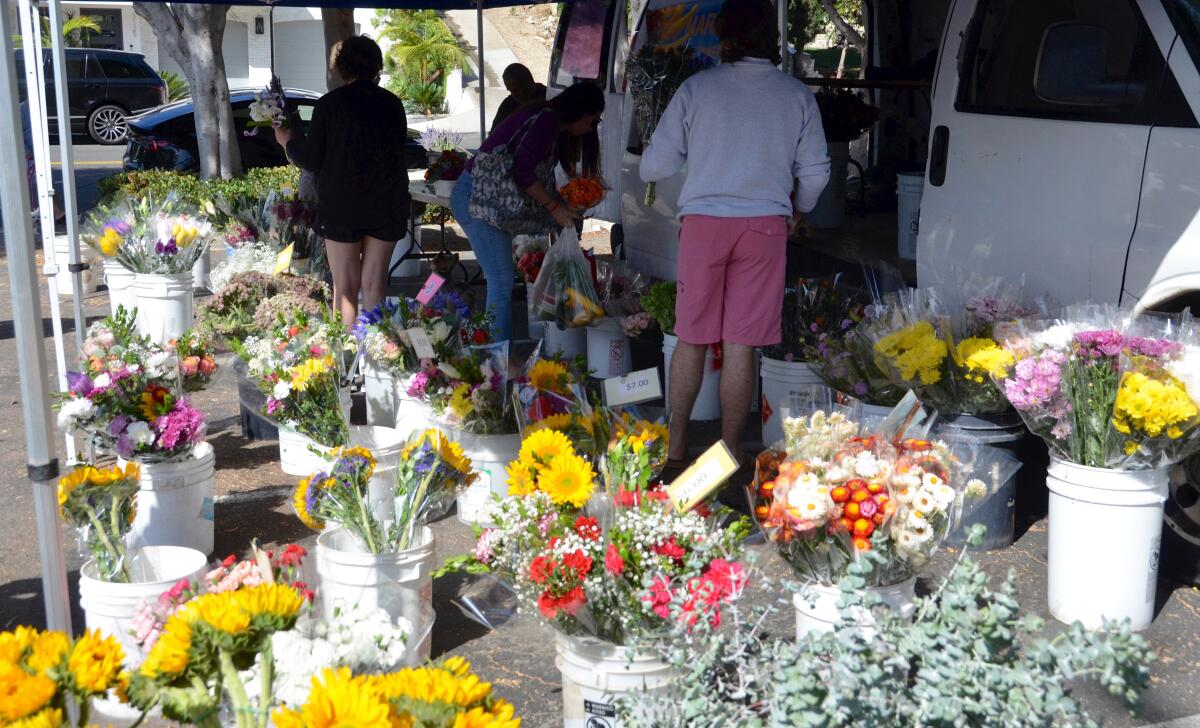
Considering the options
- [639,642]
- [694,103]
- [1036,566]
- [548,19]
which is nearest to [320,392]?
[694,103]

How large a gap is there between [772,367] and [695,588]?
2.96 metres

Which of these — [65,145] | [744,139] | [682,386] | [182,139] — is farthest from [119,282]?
[182,139]

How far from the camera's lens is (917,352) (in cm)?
407

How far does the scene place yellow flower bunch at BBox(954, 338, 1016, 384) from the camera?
3730mm

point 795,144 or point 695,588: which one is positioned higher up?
point 795,144

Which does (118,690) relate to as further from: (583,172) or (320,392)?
(583,172)

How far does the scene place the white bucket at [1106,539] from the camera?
3.52 m

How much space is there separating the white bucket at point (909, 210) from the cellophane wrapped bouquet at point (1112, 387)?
2.51 m

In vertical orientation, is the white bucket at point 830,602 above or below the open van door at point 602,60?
below

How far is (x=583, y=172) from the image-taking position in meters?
6.02

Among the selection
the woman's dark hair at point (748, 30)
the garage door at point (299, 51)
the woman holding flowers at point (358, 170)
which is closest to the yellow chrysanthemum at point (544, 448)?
the woman's dark hair at point (748, 30)

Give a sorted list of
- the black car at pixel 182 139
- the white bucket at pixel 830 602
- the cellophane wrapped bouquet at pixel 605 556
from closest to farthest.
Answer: the cellophane wrapped bouquet at pixel 605 556 < the white bucket at pixel 830 602 < the black car at pixel 182 139

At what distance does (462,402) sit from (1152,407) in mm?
2384

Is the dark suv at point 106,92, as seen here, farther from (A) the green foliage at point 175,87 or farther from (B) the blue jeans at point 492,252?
(B) the blue jeans at point 492,252
